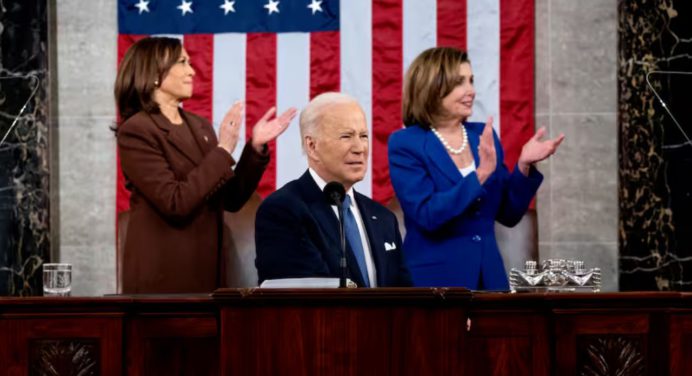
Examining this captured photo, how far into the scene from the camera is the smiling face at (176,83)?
4.83 m

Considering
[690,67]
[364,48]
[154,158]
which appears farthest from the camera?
[364,48]

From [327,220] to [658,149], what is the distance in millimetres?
2748

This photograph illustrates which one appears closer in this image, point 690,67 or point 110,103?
point 690,67

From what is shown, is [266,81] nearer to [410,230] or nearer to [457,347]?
[410,230]

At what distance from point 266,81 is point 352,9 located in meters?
0.63

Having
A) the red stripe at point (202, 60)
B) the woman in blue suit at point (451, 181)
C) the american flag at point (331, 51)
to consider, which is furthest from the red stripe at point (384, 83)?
the woman in blue suit at point (451, 181)

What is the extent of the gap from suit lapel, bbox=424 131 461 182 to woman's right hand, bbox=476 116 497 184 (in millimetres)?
143

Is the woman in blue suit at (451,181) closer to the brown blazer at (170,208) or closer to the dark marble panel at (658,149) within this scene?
the brown blazer at (170,208)

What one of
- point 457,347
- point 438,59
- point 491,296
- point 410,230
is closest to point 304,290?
point 457,347

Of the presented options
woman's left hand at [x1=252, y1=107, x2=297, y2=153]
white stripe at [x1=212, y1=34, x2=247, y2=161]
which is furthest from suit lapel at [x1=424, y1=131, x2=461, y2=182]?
white stripe at [x1=212, y1=34, x2=247, y2=161]

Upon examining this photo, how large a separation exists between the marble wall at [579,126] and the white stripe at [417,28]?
606 mm

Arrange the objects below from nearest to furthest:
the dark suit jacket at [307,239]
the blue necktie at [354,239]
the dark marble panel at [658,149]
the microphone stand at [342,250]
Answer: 1. the microphone stand at [342,250]
2. the dark suit jacket at [307,239]
3. the blue necktie at [354,239]
4. the dark marble panel at [658,149]

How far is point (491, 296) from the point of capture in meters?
3.74

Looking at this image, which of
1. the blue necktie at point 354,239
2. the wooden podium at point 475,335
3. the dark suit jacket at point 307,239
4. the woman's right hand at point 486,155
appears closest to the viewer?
the wooden podium at point 475,335
